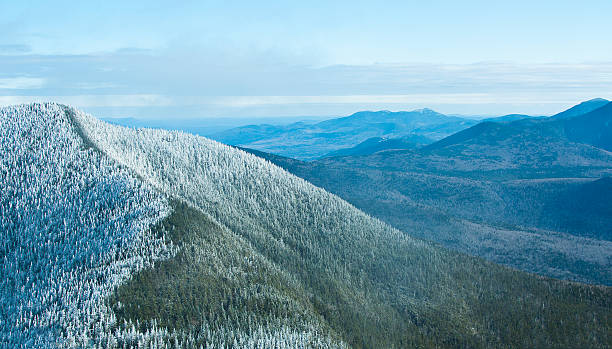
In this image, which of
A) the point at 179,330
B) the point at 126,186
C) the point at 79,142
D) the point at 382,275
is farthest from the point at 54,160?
the point at 382,275

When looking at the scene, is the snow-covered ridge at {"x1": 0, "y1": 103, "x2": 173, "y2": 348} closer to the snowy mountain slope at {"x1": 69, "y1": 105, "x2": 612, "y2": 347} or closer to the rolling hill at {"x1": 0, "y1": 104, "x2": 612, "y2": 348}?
the rolling hill at {"x1": 0, "y1": 104, "x2": 612, "y2": 348}

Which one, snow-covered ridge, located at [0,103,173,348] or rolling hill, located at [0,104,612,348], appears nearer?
snow-covered ridge, located at [0,103,173,348]

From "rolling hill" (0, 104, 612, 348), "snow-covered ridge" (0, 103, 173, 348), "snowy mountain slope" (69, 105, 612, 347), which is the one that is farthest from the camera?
"snowy mountain slope" (69, 105, 612, 347)

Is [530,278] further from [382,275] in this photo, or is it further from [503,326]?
[382,275]

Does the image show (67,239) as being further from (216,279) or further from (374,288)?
(374,288)

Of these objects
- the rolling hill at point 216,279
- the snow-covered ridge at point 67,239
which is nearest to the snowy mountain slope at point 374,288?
the rolling hill at point 216,279

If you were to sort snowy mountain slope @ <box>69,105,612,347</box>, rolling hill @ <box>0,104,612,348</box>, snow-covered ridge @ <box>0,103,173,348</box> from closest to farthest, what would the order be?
snow-covered ridge @ <box>0,103,173,348</box> → rolling hill @ <box>0,104,612,348</box> → snowy mountain slope @ <box>69,105,612,347</box>

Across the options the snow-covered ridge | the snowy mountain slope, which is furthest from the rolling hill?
the snowy mountain slope
